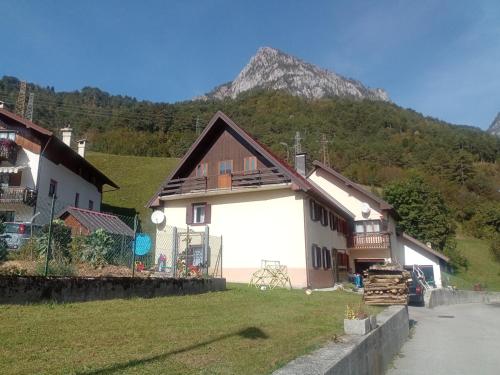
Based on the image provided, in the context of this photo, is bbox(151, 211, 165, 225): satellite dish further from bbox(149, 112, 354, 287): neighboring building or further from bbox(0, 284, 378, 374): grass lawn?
bbox(0, 284, 378, 374): grass lawn

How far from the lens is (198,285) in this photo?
1426cm

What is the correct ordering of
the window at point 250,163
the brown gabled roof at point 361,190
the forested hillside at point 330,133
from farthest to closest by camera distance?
the forested hillside at point 330,133
the brown gabled roof at point 361,190
the window at point 250,163

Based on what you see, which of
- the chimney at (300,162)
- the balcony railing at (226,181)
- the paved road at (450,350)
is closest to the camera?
the paved road at (450,350)

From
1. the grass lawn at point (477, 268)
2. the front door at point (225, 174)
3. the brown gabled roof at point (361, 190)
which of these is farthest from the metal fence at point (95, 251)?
the grass lawn at point (477, 268)

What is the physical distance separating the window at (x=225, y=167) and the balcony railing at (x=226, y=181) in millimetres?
470

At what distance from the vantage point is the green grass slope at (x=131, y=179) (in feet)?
143

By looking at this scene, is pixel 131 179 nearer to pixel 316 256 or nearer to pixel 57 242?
pixel 316 256

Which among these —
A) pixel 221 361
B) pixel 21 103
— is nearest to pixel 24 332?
pixel 221 361

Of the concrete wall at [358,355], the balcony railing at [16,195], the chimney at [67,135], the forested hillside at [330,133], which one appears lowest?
the concrete wall at [358,355]

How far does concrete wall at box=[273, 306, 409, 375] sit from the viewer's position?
4.95m

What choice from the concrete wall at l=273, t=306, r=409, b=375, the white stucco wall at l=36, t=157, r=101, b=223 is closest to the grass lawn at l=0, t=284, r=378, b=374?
the concrete wall at l=273, t=306, r=409, b=375

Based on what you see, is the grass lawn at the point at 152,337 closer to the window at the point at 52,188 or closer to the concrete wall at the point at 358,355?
the concrete wall at the point at 358,355

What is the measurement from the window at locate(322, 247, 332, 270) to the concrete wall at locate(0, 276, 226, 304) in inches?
570

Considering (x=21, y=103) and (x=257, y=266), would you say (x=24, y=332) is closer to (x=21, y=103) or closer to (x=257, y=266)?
(x=257, y=266)
